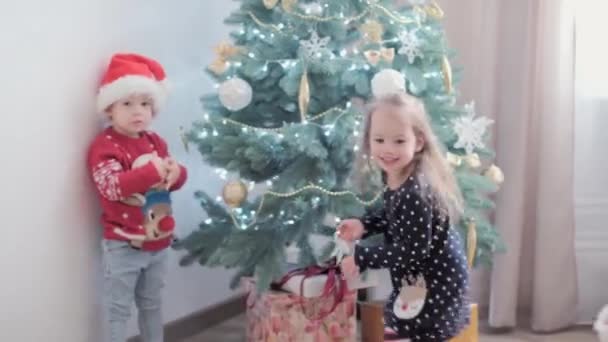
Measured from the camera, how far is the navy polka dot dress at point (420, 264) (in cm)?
212

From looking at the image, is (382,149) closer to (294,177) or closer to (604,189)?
(294,177)

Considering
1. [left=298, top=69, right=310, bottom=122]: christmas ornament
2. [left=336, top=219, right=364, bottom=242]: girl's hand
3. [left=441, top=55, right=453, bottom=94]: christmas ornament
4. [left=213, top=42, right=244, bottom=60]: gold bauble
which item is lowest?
[left=336, top=219, right=364, bottom=242]: girl's hand

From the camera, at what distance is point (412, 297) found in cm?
222

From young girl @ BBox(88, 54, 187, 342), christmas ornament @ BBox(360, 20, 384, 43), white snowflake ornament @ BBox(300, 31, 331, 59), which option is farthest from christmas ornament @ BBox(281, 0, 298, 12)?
young girl @ BBox(88, 54, 187, 342)

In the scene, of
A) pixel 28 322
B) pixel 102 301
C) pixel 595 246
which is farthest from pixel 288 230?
pixel 595 246

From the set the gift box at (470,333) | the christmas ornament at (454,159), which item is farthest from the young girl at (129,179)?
the gift box at (470,333)

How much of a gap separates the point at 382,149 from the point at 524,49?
3.88ft

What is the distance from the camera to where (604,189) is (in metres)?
3.15

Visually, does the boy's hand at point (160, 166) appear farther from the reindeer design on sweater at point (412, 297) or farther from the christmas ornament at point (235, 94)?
the reindeer design on sweater at point (412, 297)

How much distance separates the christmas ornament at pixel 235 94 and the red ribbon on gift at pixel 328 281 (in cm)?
55

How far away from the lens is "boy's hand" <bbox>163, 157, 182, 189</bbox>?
2.57 meters

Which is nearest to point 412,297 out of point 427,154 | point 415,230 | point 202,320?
point 415,230

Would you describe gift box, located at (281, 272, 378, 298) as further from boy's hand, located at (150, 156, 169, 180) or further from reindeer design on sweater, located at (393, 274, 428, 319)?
boy's hand, located at (150, 156, 169, 180)

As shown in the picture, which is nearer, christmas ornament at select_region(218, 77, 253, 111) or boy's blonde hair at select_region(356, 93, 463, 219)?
boy's blonde hair at select_region(356, 93, 463, 219)
